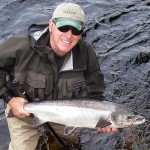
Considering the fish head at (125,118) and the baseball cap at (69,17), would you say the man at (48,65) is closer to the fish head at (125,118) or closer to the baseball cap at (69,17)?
the baseball cap at (69,17)

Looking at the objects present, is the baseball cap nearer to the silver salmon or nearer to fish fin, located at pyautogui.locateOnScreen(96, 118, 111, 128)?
the silver salmon

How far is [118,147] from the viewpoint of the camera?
240 inches

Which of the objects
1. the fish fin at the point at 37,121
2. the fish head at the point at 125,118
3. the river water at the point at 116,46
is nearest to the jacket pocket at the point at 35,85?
the fish fin at the point at 37,121

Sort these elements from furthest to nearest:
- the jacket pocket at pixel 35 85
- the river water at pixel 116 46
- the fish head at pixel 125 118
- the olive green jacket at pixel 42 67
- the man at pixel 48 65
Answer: the river water at pixel 116 46, the jacket pocket at pixel 35 85, the olive green jacket at pixel 42 67, the man at pixel 48 65, the fish head at pixel 125 118

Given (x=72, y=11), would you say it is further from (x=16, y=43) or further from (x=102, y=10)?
(x=102, y=10)

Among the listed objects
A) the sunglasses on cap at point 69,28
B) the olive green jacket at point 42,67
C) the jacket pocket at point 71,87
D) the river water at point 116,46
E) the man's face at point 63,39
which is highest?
the sunglasses on cap at point 69,28

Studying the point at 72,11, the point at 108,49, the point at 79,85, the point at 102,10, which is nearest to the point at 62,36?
the point at 72,11

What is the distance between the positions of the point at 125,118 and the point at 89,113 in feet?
1.38

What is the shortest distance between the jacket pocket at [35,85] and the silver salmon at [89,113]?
374 millimetres

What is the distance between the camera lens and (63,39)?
457 centimetres

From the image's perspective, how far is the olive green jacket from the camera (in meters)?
4.75

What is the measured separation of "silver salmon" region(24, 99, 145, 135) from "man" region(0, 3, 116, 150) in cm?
30

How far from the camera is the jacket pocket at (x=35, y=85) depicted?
16.2 ft

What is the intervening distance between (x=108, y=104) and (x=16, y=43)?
133 cm
